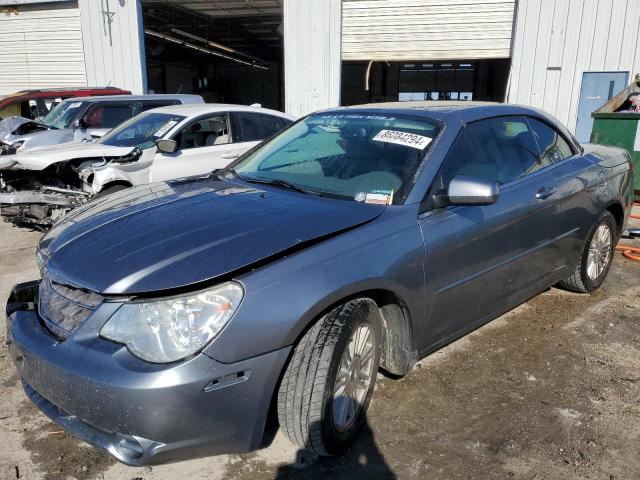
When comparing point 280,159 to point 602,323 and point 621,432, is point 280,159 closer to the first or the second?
point 621,432

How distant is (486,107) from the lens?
3.50 metres

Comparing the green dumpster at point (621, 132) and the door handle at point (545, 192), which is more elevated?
the door handle at point (545, 192)

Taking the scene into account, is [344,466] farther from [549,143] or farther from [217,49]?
[217,49]

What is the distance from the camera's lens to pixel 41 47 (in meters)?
15.8

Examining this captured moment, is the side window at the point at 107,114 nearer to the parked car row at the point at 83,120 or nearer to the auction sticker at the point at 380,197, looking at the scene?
the parked car row at the point at 83,120

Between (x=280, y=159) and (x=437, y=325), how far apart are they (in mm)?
1453

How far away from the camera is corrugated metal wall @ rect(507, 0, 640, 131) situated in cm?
1149

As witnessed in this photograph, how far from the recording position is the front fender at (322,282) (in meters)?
2.02

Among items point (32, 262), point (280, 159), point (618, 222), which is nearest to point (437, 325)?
point (280, 159)

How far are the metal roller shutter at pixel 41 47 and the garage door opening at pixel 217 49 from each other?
2.50 m

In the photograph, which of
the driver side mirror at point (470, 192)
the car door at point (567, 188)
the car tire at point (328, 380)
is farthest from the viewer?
the car door at point (567, 188)

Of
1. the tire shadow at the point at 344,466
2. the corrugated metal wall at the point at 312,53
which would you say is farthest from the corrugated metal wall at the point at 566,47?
the tire shadow at the point at 344,466

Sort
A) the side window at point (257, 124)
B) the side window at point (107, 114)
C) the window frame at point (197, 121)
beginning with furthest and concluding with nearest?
the side window at point (107, 114) < the side window at point (257, 124) < the window frame at point (197, 121)

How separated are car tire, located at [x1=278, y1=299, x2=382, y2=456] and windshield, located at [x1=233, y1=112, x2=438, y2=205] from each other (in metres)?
0.68
